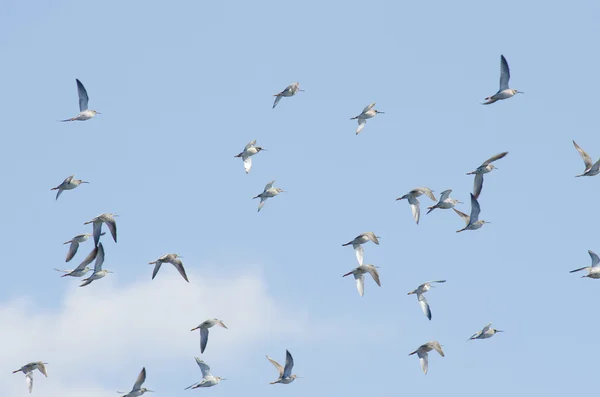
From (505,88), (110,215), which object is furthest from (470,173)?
(110,215)

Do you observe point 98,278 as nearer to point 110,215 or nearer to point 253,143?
point 110,215

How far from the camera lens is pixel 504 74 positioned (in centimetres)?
5862

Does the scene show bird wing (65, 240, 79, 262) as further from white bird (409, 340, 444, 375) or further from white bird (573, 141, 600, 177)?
white bird (573, 141, 600, 177)

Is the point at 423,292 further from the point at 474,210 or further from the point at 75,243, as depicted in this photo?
the point at 75,243

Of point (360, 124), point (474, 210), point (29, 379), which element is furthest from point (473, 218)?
point (29, 379)

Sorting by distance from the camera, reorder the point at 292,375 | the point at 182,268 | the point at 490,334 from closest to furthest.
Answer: the point at 182,268
the point at 292,375
the point at 490,334

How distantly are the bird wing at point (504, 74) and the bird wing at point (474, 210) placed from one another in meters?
5.45

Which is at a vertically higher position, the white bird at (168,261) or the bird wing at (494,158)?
the bird wing at (494,158)

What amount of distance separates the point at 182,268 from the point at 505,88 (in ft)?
57.8

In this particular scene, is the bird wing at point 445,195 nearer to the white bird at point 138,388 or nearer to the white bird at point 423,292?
the white bird at point 423,292

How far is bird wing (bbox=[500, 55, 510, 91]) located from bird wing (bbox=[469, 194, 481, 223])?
545cm

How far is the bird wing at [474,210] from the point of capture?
58.8 m

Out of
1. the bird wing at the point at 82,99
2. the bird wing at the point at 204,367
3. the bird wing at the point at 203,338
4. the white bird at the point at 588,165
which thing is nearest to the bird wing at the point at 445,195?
the white bird at the point at 588,165

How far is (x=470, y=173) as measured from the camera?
191ft
